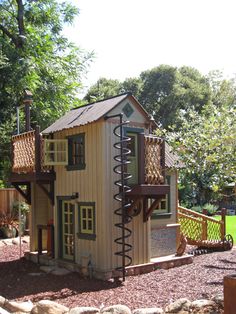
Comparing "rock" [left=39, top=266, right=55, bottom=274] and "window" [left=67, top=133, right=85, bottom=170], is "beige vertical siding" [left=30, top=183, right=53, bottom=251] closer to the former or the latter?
"rock" [left=39, top=266, right=55, bottom=274]

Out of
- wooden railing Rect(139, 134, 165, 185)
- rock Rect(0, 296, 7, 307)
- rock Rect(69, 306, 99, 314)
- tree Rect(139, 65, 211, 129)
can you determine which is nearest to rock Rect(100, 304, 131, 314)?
rock Rect(69, 306, 99, 314)

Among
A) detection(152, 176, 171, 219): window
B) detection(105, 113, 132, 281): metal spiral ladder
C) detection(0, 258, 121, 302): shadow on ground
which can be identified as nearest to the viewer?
detection(0, 258, 121, 302): shadow on ground

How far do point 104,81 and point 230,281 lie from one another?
4024 centimetres

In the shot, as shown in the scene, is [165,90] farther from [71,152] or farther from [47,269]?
[47,269]

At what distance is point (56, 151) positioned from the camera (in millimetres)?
12117

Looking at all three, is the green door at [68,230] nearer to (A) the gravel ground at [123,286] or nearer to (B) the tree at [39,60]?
(A) the gravel ground at [123,286]

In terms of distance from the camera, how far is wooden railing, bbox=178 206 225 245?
621 inches

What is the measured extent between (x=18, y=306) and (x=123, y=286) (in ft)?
8.47

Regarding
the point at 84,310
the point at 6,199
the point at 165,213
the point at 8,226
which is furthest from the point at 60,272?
the point at 6,199

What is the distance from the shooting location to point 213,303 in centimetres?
739

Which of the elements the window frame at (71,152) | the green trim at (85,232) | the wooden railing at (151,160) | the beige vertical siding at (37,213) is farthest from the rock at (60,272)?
the wooden railing at (151,160)

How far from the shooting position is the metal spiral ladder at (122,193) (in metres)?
10.4

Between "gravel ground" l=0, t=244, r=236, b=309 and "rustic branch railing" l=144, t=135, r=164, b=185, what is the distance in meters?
2.39

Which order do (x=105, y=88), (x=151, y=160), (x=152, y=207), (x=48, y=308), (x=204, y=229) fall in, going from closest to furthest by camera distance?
1. (x=48, y=308)
2. (x=151, y=160)
3. (x=152, y=207)
4. (x=204, y=229)
5. (x=105, y=88)
